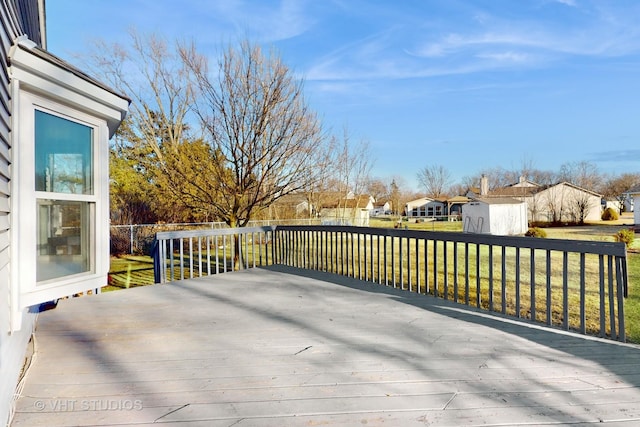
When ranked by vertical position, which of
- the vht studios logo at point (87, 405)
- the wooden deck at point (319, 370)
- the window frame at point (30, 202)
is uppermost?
the window frame at point (30, 202)

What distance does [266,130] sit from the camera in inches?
288

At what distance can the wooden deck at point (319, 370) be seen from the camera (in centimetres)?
157

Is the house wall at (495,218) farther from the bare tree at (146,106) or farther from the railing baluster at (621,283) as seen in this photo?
the railing baluster at (621,283)

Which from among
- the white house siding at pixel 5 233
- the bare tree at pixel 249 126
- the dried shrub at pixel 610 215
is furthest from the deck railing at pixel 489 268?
the dried shrub at pixel 610 215

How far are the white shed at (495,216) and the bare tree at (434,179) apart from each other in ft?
76.0

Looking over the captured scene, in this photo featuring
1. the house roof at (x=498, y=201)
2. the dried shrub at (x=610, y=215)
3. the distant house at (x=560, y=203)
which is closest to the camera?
the house roof at (x=498, y=201)

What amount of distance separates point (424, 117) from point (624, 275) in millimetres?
16504

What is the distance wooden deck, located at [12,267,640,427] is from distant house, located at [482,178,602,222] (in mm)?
26077

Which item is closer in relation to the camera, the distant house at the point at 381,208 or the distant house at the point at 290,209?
the distant house at the point at 290,209

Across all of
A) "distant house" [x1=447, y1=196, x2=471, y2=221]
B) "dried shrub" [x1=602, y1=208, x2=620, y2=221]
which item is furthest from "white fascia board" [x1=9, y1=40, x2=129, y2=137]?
"dried shrub" [x1=602, y1=208, x2=620, y2=221]

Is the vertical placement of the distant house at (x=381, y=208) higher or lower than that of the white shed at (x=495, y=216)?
higher

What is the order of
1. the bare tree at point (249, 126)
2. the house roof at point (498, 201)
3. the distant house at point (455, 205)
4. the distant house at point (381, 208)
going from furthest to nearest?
the distant house at point (381, 208) < the distant house at point (455, 205) < the house roof at point (498, 201) < the bare tree at point (249, 126)

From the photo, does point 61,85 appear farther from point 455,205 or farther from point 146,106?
point 455,205

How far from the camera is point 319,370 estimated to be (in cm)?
204
